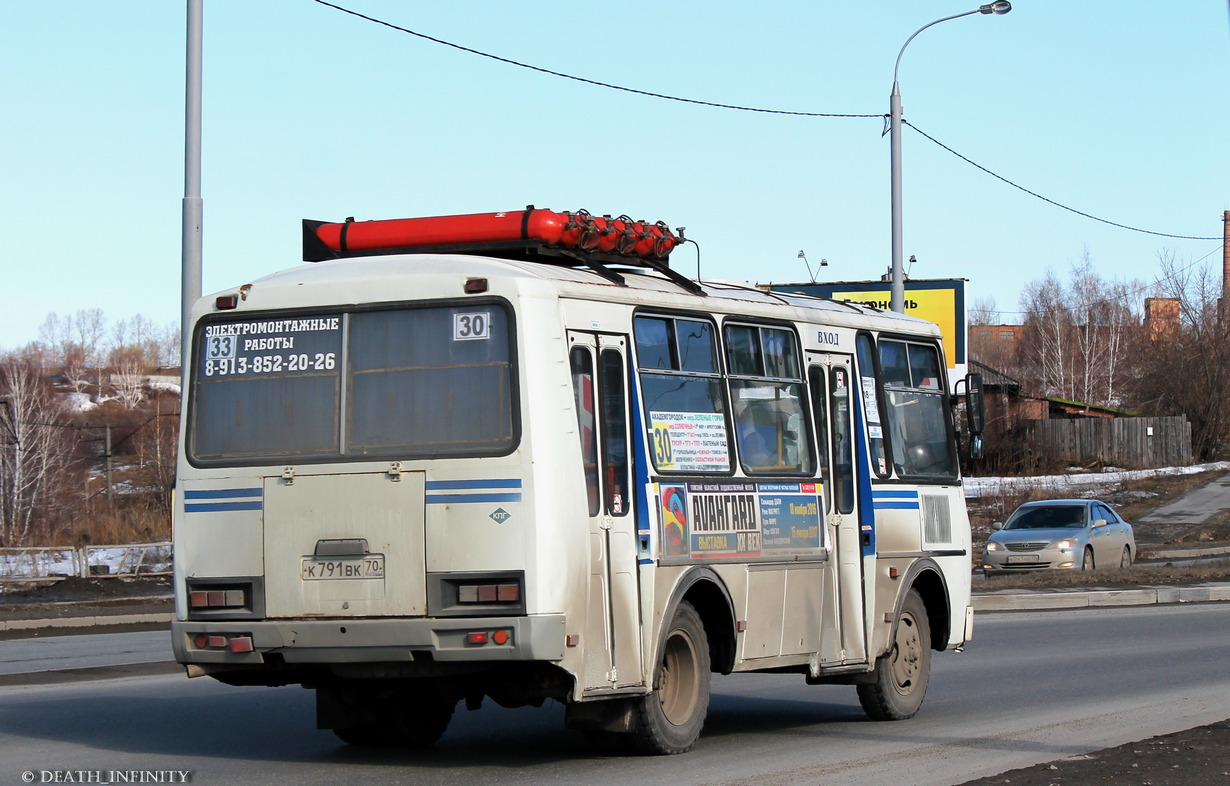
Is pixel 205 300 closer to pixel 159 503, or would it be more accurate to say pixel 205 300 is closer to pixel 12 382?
pixel 159 503

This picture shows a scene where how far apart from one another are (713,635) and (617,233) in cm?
274

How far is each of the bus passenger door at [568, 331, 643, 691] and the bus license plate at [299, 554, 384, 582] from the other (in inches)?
47.6

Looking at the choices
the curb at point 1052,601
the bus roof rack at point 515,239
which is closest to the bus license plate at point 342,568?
the bus roof rack at point 515,239

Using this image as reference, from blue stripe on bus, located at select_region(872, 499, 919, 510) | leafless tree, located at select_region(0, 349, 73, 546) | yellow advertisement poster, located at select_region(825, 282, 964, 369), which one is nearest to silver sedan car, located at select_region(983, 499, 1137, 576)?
blue stripe on bus, located at select_region(872, 499, 919, 510)

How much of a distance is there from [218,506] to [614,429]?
2397mm

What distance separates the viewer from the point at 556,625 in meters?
8.25

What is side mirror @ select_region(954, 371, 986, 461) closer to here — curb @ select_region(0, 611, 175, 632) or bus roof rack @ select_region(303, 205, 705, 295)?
bus roof rack @ select_region(303, 205, 705, 295)

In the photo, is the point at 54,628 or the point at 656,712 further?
the point at 54,628

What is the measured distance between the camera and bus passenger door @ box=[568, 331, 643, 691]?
8.66 m

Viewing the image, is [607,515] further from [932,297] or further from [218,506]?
[932,297]

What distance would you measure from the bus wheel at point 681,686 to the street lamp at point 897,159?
15040 mm

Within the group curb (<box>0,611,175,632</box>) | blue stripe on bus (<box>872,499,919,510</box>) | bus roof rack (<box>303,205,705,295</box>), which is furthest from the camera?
curb (<box>0,611,175,632</box>)

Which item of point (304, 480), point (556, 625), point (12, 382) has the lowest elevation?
point (556, 625)

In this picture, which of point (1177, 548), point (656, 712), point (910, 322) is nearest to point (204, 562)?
point (656, 712)
